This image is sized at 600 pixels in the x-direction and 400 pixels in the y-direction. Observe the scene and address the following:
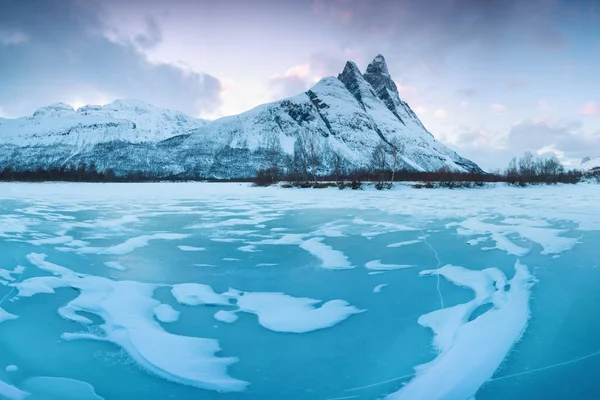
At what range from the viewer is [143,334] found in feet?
12.7

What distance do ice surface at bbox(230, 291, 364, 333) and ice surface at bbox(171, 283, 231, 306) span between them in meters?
0.25

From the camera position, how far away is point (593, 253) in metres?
7.65

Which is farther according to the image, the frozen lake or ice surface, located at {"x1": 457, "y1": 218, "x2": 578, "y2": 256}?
ice surface, located at {"x1": 457, "y1": 218, "x2": 578, "y2": 256}

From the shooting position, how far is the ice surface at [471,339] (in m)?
2.94

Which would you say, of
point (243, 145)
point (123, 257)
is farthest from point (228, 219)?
point (243, 145)

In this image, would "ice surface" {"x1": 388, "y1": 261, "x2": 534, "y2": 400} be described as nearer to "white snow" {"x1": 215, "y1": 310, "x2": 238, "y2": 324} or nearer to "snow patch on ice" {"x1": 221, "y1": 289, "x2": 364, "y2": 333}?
"snow patch on ice" {"x1": 221, "y1": 289, "x2": 364, "y2": 333}

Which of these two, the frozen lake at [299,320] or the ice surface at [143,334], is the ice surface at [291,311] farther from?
the ice surface at [143,334]

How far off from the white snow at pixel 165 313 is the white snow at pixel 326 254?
314 centimetres

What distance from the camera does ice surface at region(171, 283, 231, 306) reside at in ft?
15.9

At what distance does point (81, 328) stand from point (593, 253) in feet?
32.6

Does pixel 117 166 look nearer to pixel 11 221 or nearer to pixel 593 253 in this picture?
pixel 11 221

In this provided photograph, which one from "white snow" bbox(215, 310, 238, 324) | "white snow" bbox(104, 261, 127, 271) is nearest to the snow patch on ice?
"white snow" bbox(215, 310, 238, 324)

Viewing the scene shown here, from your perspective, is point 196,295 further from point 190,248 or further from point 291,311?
point 190,248

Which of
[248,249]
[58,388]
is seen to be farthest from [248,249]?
[58,388]
